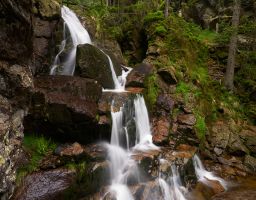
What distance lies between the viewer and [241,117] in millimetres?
13281

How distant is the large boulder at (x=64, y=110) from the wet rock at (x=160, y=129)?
2.53 m

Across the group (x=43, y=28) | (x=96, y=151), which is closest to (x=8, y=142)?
(x=96, y=151)

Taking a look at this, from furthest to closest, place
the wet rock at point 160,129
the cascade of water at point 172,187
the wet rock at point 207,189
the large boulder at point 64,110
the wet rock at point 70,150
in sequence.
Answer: the wet rock at point 160,129 < the wet rock at point 207,189 < the cascade of water at point 172,187 < the large boulder at point 64,110 < the wet rock at point 70,150

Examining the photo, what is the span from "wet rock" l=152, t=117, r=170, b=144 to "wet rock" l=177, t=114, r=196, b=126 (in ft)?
2.19

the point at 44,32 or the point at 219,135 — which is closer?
the point at 44,32

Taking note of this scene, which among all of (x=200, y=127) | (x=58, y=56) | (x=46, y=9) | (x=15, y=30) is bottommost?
(x=200, y=127)

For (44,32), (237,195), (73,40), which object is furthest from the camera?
(73,40)

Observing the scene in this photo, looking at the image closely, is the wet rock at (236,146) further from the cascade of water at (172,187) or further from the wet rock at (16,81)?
the wet rock at (16,81)

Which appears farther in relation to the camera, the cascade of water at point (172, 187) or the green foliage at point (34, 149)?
the cascade of water at point (172, 187)

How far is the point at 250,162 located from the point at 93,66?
7.13 meters

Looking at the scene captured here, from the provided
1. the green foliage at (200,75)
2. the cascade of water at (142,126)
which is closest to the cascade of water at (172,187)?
the cascade of water at (142,126)

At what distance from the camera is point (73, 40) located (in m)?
12.0

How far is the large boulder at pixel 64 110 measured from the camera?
7.69m

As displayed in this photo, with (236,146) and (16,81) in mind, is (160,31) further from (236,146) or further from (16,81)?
(16,81)
